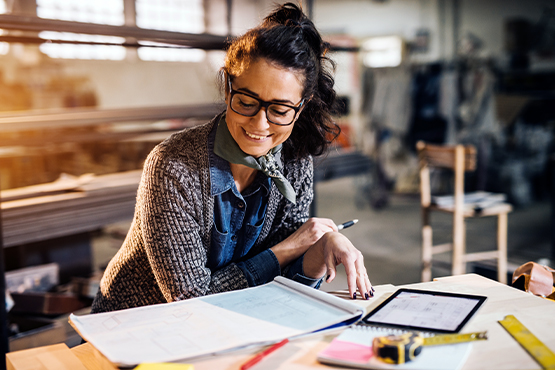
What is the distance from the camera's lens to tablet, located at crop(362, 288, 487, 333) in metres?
0.88

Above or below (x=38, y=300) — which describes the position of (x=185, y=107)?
above

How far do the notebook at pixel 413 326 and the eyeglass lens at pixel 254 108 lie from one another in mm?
474

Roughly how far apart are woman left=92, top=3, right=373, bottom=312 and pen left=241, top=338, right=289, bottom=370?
28 cm

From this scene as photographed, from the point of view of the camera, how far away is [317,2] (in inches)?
304

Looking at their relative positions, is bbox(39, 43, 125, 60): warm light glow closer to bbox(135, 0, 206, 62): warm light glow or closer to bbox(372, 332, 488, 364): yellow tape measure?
bbox(135, 0, 206, 62): warm light glow

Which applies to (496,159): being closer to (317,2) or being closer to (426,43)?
(426,43)

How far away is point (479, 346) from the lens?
815mm

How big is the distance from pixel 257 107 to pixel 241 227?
0.37m

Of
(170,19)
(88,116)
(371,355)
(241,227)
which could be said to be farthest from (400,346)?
(170,19)

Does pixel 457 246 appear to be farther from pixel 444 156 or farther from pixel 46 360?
pixel 46 360

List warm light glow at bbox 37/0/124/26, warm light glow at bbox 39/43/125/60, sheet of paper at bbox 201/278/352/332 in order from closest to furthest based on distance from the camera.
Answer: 1. sheet of paper at bbox 201/278/352/332
2. warm light glow at bbox 37/0/124/26
3. warm light glow at bbox 39/43/125/60

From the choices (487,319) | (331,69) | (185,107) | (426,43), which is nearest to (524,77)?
(426,43)

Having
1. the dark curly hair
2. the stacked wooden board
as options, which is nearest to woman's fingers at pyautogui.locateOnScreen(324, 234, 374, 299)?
the dark curly hair

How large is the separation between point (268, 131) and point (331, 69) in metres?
0.34
